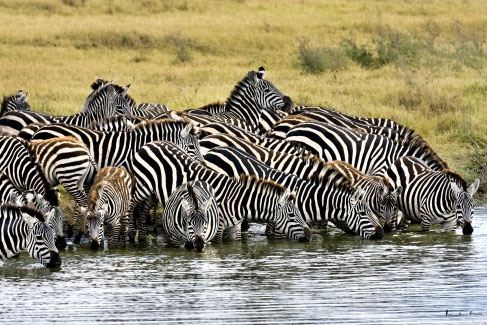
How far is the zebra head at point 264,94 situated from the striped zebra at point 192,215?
500cm

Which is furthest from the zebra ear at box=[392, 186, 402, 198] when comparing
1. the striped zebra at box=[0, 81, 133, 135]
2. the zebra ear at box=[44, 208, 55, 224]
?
the striped zebra at box=[0, 81, 133, 135]

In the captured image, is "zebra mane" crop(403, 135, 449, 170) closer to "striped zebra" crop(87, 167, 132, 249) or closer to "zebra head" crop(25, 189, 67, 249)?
"striped zebra" crop(87, 167, 132, 249)

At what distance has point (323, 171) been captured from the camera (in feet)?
38.9

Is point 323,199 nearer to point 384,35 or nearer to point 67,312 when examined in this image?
point 67,312

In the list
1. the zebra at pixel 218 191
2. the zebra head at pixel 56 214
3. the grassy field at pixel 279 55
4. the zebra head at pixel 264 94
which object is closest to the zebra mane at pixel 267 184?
the zebra at pixel 218 191

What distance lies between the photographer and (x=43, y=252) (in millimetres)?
9766

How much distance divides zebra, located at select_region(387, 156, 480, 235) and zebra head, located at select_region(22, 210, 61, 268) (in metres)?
4.49

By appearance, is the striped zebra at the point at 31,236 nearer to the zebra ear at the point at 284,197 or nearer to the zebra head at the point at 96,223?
the zebra head at the point at 96,223

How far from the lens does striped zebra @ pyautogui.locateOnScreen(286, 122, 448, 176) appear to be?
42.6ft

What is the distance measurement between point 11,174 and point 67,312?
3971mm

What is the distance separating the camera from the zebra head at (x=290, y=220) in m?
11.1

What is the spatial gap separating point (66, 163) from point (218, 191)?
6.43 feet

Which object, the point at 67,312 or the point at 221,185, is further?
the point at 221,185

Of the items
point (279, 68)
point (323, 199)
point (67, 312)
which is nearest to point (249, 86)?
point (323, 199)
